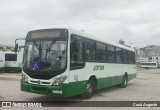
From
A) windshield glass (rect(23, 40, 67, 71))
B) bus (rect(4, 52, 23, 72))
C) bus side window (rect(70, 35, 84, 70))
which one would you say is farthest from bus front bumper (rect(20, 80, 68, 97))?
bus (rect(4, 52, 23, 72))

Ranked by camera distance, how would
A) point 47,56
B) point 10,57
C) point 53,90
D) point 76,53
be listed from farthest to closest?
1. point 10,57
2. point 76,53
3. point 47,56
4. point 53,90

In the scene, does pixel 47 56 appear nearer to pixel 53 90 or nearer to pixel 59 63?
pixel 59 63

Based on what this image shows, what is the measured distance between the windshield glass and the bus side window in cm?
39

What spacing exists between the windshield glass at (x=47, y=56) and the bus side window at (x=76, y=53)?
0.39m

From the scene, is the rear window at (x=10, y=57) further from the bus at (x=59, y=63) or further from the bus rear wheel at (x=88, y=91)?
the bus rear wheel at (x=88, y=91)

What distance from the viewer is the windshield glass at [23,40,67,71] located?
1074 centimetres

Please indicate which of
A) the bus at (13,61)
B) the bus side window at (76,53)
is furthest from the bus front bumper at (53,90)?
the bus at (13,61)

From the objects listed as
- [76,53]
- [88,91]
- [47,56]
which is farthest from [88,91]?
[47,56]

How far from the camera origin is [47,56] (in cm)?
1090

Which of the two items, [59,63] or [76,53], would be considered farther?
[76,53]

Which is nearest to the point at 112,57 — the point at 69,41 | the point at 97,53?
the point at 97,53

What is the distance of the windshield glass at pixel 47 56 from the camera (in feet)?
35.2

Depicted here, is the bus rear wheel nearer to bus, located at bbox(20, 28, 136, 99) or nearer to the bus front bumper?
bus, located at bbox(20, 28, 136, 99)

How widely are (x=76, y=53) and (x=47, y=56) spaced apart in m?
1.29
